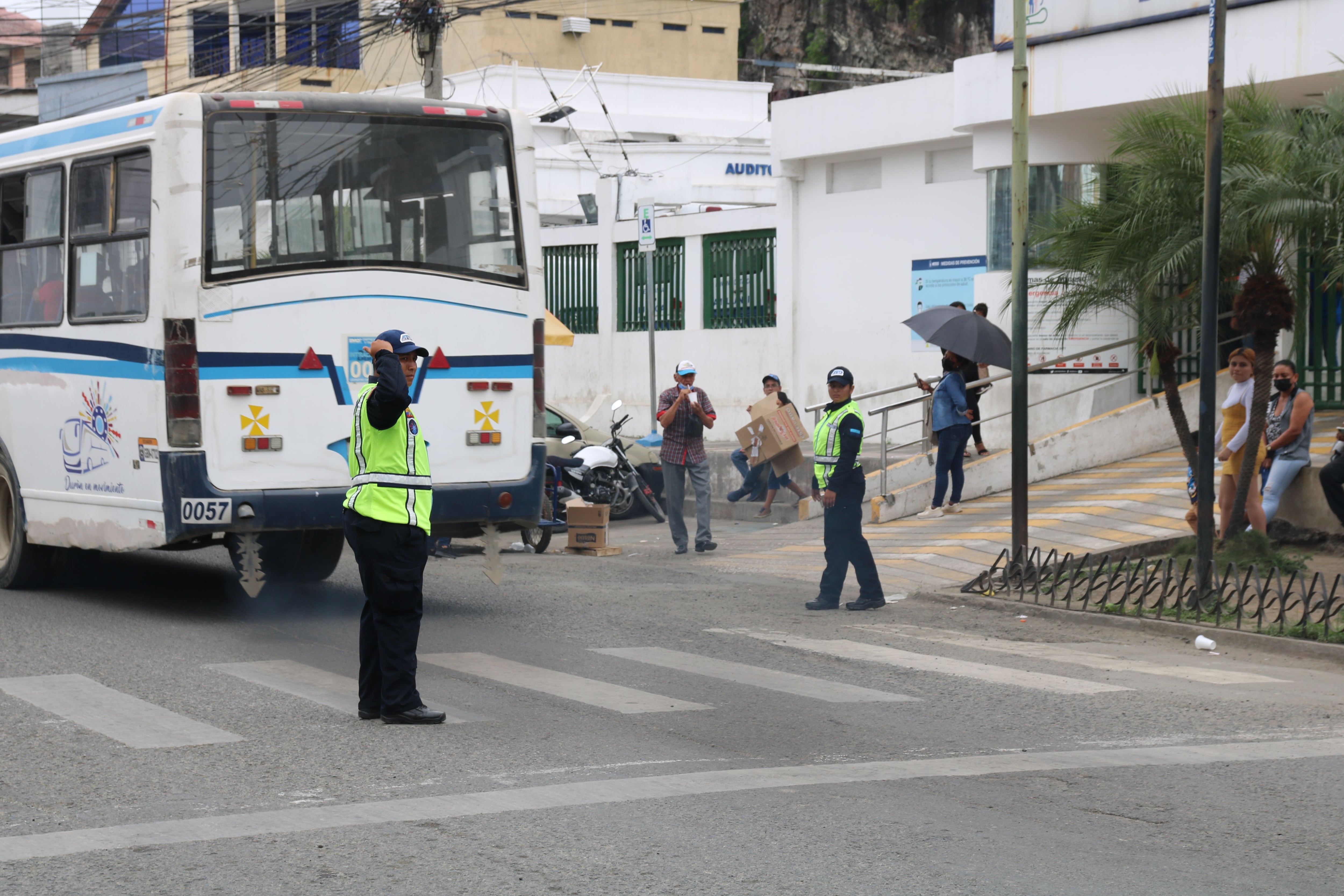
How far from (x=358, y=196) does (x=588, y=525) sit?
590cm

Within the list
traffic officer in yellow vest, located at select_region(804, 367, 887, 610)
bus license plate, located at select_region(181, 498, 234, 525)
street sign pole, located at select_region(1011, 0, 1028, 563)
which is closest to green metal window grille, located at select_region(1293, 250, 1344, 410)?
street sign pole, located at select_region(1011, 0, 1028, 563)

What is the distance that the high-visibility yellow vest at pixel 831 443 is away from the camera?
474 inches

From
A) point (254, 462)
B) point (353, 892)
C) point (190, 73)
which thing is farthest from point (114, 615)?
point (190, 73)

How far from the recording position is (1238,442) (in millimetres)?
13016

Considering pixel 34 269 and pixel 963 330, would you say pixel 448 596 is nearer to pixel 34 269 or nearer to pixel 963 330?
pixel 34 269

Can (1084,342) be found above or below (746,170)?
below

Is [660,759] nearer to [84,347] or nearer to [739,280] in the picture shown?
[84,347]

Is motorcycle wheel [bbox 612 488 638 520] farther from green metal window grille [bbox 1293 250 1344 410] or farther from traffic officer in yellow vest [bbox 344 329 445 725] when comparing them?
traffic officer in yellow vest [bbox 344 329 445 725]

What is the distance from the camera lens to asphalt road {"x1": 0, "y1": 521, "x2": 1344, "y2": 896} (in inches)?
207

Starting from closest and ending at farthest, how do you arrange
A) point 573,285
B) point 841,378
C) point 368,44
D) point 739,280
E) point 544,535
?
point 841,378
point 544,535
point 739,280
point 573,285
point 368,44

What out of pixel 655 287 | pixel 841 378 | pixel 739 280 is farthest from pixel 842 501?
pixel 655 287

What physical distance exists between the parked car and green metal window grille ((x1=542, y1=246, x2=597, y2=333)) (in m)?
6.49

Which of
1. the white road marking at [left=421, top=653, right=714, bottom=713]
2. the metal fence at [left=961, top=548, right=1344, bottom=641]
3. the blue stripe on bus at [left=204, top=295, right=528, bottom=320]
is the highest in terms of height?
the blue stripe on bus at [left=204, top=295, right=528, bottom=320]

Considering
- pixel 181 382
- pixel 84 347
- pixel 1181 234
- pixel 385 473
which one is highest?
pixel 1181 234
